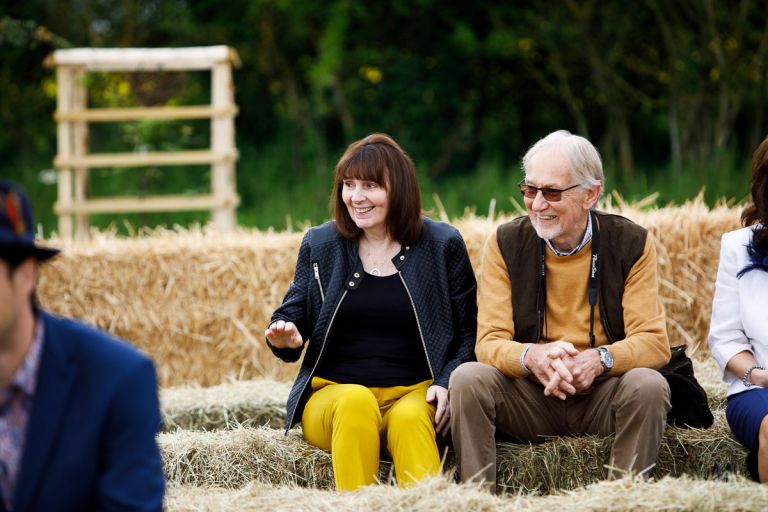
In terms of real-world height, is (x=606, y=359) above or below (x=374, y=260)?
below

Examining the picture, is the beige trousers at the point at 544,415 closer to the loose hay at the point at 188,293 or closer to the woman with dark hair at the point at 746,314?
the woman with dark hair at the point at 746,314

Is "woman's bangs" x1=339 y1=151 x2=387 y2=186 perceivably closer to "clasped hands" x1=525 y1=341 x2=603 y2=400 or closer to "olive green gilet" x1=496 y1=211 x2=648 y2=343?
"olive green gilet" x1=496 y1=211 x2=648 y2=343

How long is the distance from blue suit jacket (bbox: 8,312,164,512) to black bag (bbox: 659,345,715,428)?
2102 mm

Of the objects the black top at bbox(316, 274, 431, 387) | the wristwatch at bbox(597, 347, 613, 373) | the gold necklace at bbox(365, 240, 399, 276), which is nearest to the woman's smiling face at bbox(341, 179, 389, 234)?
the gold necklace at bbox(365, 240, 399, 276)

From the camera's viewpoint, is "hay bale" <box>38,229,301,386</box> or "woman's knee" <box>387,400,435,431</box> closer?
"woman's knee" <box>387,400,435,431</box>

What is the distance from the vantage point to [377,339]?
3689 millimetres

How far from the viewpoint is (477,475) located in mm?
3121

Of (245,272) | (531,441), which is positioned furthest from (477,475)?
(245,272)

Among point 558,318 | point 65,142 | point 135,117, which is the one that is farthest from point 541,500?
point 65,142

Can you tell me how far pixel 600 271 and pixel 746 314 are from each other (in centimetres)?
52

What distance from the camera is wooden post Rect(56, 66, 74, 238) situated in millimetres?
8328

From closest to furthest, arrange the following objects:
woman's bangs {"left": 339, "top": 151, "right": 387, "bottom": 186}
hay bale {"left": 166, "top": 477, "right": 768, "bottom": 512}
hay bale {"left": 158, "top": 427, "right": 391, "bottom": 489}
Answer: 1. hay bale {"left": 166, "top": 477, "right": 768, "bottom": 512}
2. hay bale {"left": 158, "top": 427, "right": 391, "bottom": 489}
3. woman's bangs {"left": 339, "top": 151, "right": 387, "bottom": 186}

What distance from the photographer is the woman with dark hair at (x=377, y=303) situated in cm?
360

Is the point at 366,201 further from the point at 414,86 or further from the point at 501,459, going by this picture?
the point at 414,86
